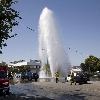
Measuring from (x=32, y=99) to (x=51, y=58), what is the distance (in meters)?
96.4

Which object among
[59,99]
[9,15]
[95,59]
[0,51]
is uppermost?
[95,59]

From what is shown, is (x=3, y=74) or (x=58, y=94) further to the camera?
(x=3, y=74)

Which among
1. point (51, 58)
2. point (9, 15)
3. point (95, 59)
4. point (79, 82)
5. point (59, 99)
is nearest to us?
point (59, 99)

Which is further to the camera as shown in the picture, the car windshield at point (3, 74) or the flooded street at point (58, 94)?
the car windshield at point (3, 74)

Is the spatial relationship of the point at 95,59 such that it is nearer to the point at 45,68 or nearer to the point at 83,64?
the point at 83,64

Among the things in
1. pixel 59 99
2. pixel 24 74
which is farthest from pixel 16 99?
pixel 24 74

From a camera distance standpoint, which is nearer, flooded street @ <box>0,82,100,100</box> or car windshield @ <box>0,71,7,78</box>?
flooded street @ <box>0,82,100,100</box>

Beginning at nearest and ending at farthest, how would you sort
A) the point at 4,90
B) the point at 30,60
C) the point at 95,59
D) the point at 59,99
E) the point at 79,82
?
1. the point at 59,99
2. the point at 4,90
3. the point at 79,82
4. the point at 95,59
5. the point at 30,60

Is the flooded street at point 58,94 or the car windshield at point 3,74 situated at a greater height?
the car windshield at point 3,74

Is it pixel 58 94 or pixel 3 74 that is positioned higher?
pixel 3 74

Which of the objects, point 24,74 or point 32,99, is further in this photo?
point 24,74

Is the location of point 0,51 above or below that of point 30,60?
below

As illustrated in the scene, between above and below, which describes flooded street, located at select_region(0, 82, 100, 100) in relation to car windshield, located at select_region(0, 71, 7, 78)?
below

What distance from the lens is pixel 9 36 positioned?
100ft
